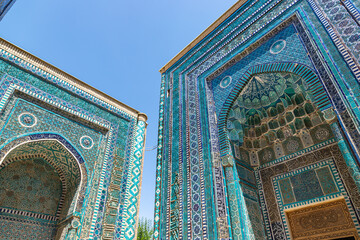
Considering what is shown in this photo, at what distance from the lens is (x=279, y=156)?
5.43 meters

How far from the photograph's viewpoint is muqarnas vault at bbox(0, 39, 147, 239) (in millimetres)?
5301

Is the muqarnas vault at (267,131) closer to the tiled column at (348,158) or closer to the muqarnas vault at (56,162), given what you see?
the tiled column at (348,158)

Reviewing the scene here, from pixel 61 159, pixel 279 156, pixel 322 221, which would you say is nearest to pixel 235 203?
pixel 322 221

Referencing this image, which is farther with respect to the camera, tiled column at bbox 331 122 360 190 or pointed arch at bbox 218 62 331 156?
pointed arch at bbox 218 62 331 156

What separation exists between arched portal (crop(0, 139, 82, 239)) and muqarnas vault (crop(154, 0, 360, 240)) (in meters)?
2.32

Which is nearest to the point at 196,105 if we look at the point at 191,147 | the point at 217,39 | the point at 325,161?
the point at 191,147

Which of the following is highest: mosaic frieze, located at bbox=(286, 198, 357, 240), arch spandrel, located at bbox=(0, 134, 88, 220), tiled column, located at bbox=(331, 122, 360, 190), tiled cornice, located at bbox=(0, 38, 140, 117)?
tiled cornice, located at bbox=(0, 38, 140, 117)

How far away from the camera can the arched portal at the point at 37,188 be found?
537cm

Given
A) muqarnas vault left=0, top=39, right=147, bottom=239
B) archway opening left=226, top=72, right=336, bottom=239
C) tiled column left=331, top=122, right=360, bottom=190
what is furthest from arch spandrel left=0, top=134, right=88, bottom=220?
tiled column left=331, top=122, right=360, bottom=190

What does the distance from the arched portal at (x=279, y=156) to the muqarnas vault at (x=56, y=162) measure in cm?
313

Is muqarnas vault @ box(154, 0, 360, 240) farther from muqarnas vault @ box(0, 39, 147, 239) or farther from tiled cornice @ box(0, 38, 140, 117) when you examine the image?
tiled cornice @ box(0, 38, 140, 117)

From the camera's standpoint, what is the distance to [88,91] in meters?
6.93

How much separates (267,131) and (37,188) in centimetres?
570

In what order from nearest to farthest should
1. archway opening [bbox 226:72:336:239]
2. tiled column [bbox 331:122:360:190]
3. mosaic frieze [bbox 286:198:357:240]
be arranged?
tiled column [bbox 331:122:360:190], mosaic frieze [bbox 286:198:357:240], archway opening [bbox 226:72:336:239]
